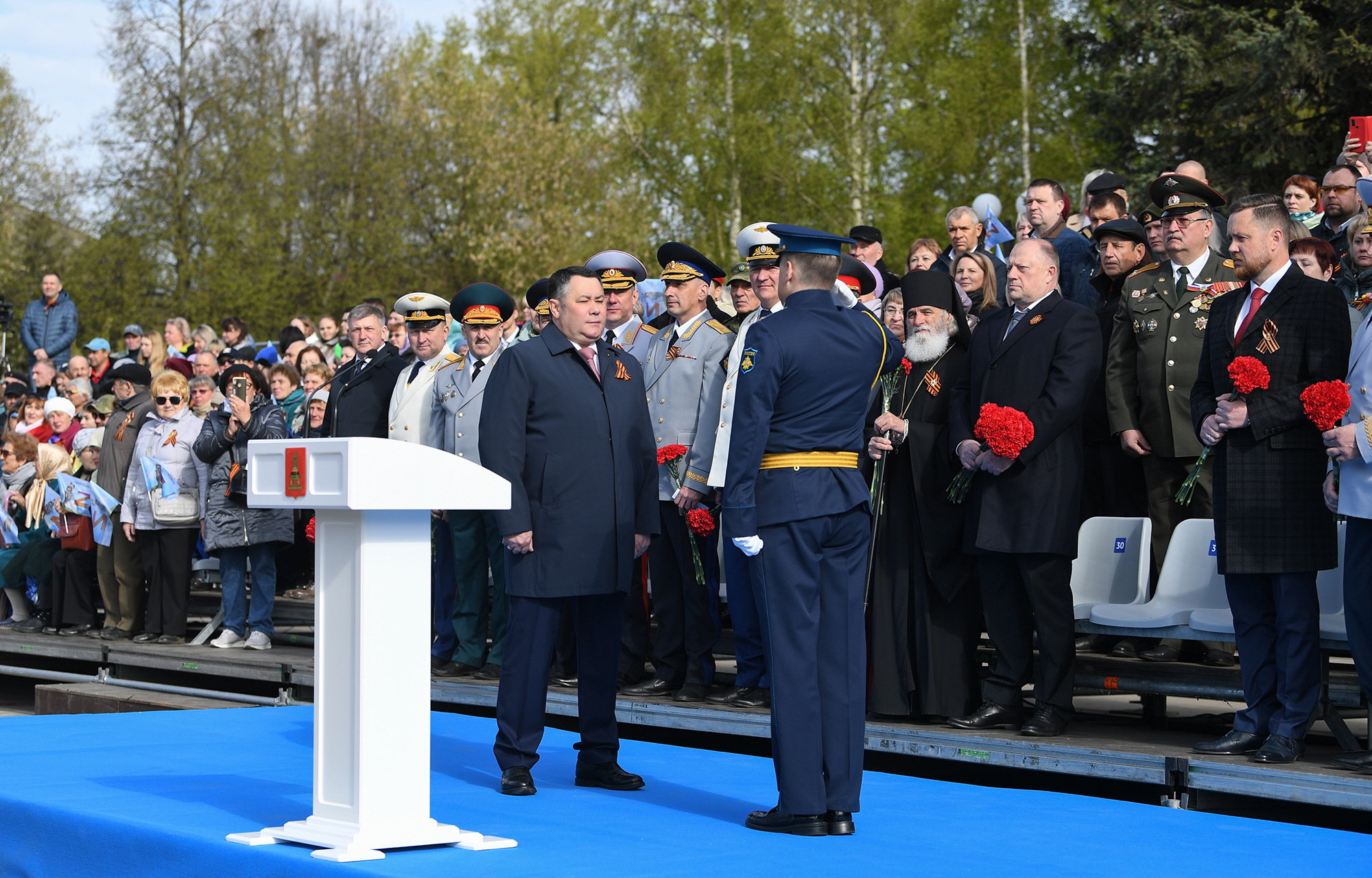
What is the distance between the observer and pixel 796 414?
185 inches

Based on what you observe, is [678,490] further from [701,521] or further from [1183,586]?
[1183,586]

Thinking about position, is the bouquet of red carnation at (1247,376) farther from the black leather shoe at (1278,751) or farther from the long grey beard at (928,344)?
the long grey beard at (928,344)

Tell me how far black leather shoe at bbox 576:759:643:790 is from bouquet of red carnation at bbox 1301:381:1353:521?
9.06 feet

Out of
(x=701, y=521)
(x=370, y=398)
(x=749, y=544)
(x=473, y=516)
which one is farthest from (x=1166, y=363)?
(x=370, y=398)

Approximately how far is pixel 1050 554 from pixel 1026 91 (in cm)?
2125

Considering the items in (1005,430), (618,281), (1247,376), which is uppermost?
(618,281)

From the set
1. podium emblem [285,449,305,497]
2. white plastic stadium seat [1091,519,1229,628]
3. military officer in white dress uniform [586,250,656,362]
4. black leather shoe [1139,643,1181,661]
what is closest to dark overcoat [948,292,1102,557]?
white plastic stadium seat [1091,519,1229,628]

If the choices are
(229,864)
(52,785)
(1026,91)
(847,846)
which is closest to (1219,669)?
(847,846)

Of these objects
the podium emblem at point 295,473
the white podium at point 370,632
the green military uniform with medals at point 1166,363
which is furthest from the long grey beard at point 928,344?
the podium emblem at point 295,473

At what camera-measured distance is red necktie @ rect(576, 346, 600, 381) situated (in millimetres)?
5553

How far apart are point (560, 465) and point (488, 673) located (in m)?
2.90

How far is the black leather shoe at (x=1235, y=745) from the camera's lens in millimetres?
5266

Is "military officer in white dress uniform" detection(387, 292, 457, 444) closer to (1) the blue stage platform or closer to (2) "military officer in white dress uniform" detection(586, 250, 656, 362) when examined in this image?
(2) "military officer in white dress uniform" detection(586, 250, 656, 362)

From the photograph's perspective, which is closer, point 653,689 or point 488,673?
point 653,689
